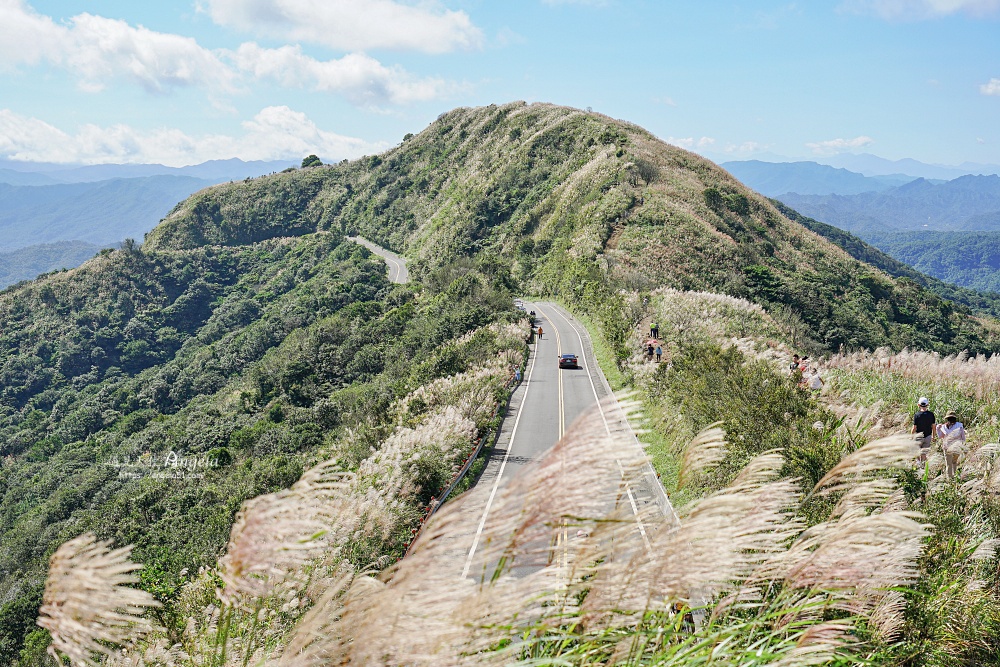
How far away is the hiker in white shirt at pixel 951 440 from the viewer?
726cm

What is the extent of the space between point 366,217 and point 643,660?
103963mm

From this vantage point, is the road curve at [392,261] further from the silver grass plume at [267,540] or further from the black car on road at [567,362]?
the silver grass plume at [267,540]

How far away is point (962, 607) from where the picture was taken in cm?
407

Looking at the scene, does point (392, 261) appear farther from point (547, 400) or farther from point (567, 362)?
point (547, 400)

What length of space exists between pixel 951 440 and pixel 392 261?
76.4 meters

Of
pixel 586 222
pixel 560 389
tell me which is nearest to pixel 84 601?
pixel 560 389

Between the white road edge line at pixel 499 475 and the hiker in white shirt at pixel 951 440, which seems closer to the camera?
the white road edge line at pixel 499 475

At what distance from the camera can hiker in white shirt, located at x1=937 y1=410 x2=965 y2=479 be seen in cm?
726

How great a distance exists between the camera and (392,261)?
8050cm

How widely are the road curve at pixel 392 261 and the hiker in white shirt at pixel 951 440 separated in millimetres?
61223

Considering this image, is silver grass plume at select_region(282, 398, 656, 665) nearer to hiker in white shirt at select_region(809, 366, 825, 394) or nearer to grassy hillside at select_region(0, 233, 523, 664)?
grassy hillside at select_region(0, 233, 523, 664)

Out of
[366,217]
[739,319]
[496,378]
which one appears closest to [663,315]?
[739,319]

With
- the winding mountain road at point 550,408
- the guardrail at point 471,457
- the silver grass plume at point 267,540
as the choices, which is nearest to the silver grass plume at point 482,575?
the winding mountain road at point 550,408

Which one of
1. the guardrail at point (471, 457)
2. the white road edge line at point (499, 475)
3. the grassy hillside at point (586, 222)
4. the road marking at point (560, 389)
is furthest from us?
the grassy hillside at point (586, 222)
